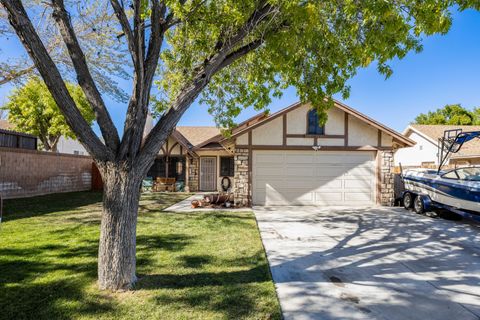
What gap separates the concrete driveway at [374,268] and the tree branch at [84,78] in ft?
10.8

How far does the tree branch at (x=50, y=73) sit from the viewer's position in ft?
10.2

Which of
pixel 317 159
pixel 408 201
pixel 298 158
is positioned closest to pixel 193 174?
pixel 298 158

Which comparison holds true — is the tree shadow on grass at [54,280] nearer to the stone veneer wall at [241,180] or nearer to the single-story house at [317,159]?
the stone veneer wall at [241,180]

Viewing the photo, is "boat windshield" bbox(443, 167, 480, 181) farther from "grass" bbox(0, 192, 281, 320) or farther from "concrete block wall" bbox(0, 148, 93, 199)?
"concrete block wall" bbox(0, 148, 93, 199)

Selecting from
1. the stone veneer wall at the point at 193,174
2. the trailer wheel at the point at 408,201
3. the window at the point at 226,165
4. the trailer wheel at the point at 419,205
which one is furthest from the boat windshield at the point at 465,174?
the stone veneer wall at the point at 193,174

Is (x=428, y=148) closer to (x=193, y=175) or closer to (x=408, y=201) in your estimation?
(x=408, y=201)

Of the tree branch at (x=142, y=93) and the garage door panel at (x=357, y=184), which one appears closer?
the tree branch at (x=142, y=93)

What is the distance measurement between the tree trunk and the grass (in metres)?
0.22

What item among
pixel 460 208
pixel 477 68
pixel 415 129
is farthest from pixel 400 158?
pixel 460 208

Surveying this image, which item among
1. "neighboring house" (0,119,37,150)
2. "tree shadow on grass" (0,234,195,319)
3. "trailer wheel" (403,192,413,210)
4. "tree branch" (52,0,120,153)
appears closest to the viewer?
"tree shadow on grass" (0,234,195,319)

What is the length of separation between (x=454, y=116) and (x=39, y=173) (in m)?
45.7

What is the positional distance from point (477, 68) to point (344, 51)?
57.7 feet

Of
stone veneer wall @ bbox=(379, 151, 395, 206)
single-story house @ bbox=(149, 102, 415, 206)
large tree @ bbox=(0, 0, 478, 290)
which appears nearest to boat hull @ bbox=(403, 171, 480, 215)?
stone veneer wall @ bbox=(379, 151, 395, 206)

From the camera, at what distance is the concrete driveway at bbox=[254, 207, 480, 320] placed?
11.6 feet
